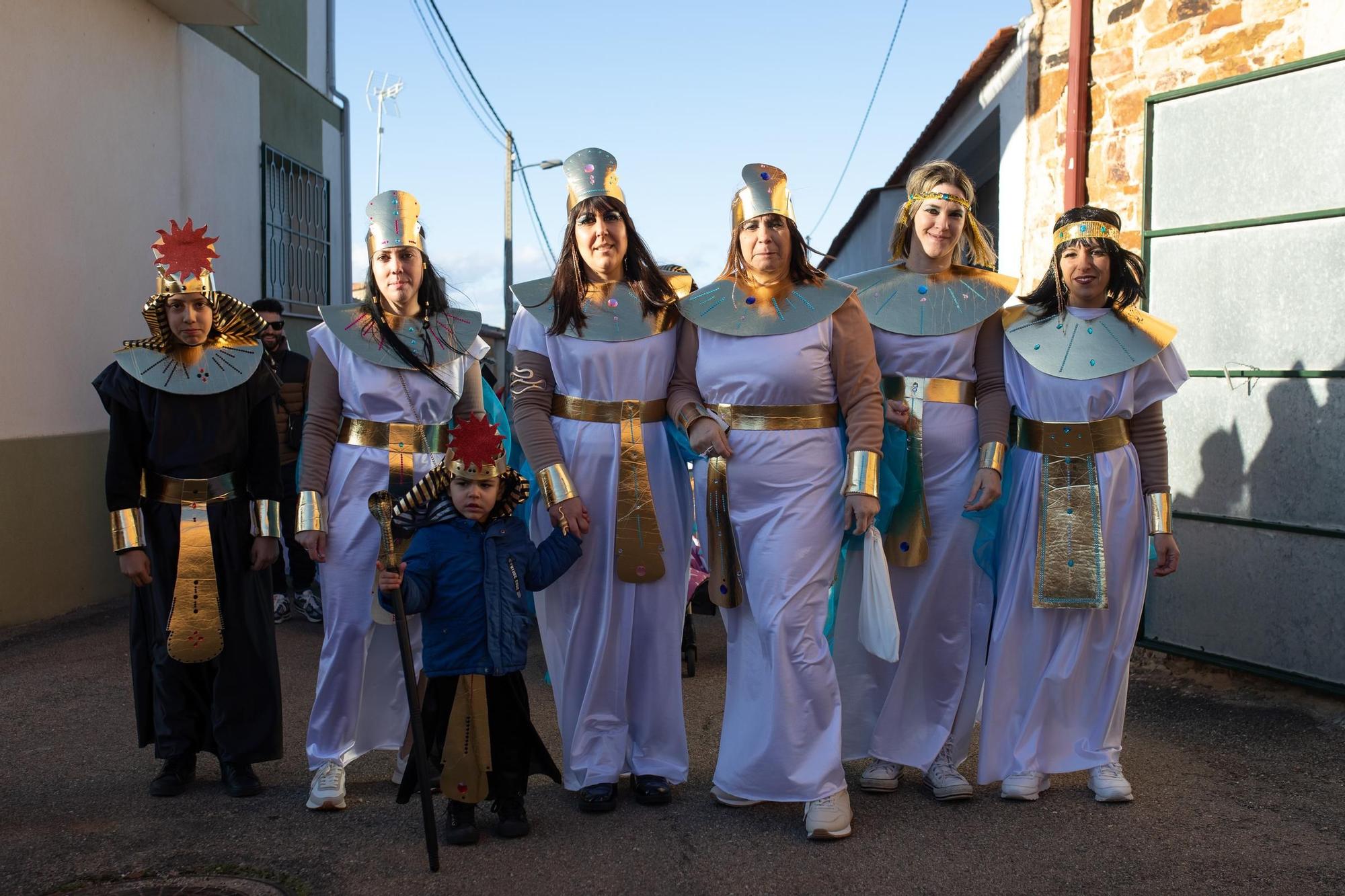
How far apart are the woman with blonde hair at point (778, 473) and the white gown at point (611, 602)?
0.14 meters

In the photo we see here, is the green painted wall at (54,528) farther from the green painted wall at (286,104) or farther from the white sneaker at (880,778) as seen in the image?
the white sneaker at (880,778)

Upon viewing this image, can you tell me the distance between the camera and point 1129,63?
5.76 metres

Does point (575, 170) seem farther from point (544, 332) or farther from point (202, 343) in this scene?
point (202, 343)

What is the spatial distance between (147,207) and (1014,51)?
226 inches

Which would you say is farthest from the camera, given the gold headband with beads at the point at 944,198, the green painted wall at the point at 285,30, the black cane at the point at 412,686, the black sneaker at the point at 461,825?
the green painted wall at the point at 285,30

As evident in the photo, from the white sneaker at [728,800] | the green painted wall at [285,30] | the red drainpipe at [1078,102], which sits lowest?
the white sneaker at [728,800]

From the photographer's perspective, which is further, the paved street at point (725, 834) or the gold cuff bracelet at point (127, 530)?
the gold cuff bracelet at point (127, 530)

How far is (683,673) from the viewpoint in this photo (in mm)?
5871

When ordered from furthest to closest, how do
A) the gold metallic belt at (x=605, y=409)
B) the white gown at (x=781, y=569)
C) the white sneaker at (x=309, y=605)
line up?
the white sneaker at (x=309, y=605), the gold metallic belt at (x=605, y=409), the white gown at (x=781, y=569)

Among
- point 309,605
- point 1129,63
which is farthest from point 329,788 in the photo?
point 1129,63

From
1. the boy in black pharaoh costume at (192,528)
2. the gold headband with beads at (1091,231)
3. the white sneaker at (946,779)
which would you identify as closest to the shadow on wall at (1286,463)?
the gold headband with beads at (1091,231)

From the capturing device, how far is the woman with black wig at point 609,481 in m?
3.89

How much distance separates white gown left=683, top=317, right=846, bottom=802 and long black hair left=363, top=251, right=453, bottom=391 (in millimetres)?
876

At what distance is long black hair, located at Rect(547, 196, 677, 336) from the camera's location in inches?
154
